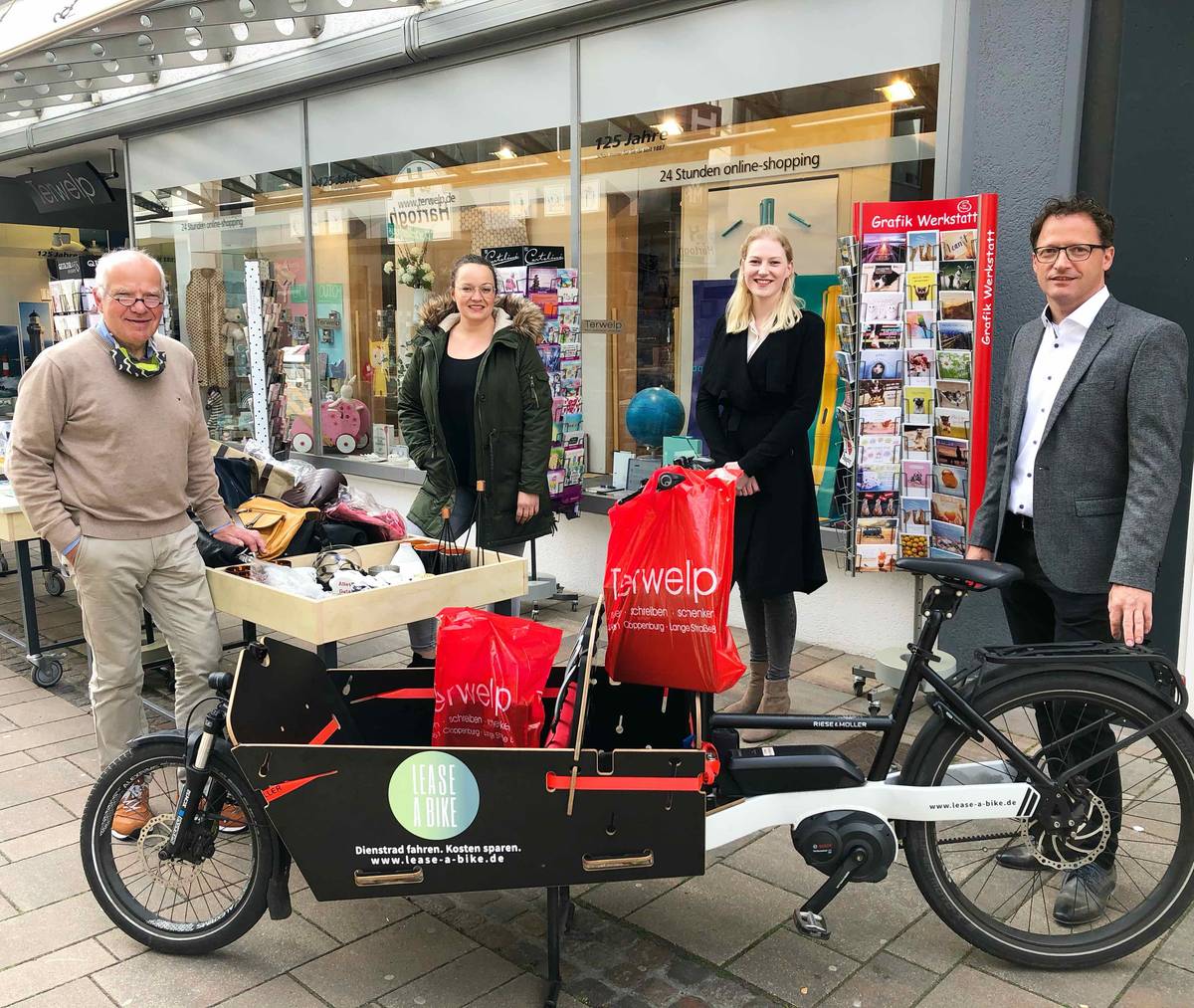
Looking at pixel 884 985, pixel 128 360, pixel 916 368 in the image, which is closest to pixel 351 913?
pixel 884 985

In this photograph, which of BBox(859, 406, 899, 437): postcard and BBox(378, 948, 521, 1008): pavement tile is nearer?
BBox(378, 948, 521, 1008): pavement tile

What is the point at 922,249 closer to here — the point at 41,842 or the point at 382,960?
the point at 382,960

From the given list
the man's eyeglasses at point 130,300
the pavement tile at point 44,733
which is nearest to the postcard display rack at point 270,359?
the pavement tile at point 44,733

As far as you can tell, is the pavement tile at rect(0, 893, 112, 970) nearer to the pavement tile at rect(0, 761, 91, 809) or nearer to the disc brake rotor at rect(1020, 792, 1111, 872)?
the pavement tile at rect(0, 761, 91, 809)

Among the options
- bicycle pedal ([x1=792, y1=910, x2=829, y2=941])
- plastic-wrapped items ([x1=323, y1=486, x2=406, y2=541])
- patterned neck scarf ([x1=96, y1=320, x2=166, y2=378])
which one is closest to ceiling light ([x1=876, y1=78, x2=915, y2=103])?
plastic-wrapped items ([x1=323, y1=486, x2=406, y2=541])

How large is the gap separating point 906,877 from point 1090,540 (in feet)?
3.85

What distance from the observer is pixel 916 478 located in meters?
4.35

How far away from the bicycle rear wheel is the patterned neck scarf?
257 centimetres

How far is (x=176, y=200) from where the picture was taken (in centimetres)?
987

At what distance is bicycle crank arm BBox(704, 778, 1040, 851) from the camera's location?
2.62 meters

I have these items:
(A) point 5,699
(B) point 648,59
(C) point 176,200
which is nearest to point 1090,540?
(B) point 648,59

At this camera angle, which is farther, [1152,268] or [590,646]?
[1152,268]

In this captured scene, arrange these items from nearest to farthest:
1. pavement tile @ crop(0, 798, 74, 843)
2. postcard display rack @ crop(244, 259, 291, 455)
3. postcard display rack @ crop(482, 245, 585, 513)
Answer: pavement tile @ crop(0, 798, 74, 843), postcard display rack @ crop(482, 245, 585, 513), postcard display rack @ crop(244, 259, 291, 455)

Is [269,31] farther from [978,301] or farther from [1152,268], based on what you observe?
[1152,268]
